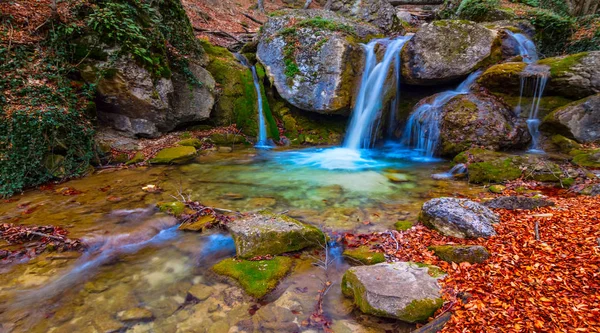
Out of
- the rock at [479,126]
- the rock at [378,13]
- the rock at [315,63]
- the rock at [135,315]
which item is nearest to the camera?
the rock at [135,315]

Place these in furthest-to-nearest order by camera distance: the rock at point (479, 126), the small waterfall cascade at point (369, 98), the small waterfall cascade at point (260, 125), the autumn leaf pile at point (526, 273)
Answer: the small waterfall cascade at point (260, 125)
the small waterfall cascade at point (369, 98)
the rock at point (479, 126)
the autumn leaf pile at point (526, 273)

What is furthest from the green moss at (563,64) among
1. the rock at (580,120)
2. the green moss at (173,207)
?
the green moss at (173,207)

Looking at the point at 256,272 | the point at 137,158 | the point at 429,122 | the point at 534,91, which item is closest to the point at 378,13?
the point at 429,122

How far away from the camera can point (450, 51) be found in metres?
10.4

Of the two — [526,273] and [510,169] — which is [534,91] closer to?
[510,169]

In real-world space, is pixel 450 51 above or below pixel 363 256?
above

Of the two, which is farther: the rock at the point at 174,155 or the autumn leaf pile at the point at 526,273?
the rock at the point at 174,155

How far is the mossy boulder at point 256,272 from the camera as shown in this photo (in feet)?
10.2

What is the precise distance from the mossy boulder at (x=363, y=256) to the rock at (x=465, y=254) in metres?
0.74

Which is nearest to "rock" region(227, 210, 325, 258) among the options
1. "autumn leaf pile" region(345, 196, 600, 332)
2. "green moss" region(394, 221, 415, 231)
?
"autumn leaf pile" region(345, 196, 600, 332)

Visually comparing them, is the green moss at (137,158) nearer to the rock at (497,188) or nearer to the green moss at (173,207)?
the green moss at (173,207)

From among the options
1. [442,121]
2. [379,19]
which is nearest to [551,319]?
[442,121]

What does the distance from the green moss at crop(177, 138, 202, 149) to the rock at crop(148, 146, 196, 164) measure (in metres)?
0.53

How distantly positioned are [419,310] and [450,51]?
35.2 feet
